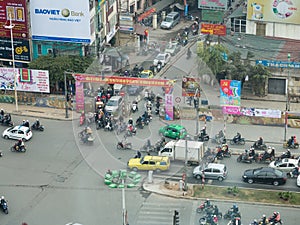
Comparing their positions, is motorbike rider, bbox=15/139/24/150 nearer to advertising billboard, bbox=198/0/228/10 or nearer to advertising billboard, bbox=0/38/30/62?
advertising billboard, bbox=0/38/30/62

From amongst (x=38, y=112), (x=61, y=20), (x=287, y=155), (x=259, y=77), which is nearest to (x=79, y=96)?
(x=38, y=112)

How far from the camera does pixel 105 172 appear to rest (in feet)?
183

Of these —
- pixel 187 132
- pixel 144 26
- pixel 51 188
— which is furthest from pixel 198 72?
pixel 51 188

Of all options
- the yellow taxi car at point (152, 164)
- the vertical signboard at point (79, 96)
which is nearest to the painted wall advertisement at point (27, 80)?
the vertical signboard at point (79, 96)

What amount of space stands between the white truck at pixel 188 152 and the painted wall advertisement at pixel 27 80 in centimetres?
1669

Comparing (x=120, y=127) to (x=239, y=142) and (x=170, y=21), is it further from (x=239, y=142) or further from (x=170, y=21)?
(x=170, y=21)

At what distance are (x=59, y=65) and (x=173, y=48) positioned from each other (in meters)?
15.0

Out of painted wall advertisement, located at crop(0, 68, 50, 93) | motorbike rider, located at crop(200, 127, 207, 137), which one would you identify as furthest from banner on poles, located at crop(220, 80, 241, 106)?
painted wall advertisement, located at crop(0, 68, 50, 93)

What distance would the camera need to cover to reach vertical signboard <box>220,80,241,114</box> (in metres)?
64.2

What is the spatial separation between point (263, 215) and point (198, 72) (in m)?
24.7

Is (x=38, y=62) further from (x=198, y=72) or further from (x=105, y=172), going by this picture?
(x=105, y=172)

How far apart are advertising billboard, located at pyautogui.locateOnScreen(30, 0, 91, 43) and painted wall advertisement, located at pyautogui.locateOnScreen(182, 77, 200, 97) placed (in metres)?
12.9

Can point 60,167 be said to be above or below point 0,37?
below

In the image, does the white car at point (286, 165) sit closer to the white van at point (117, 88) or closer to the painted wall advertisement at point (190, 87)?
the painted wall advertisement at point (190, 87)
